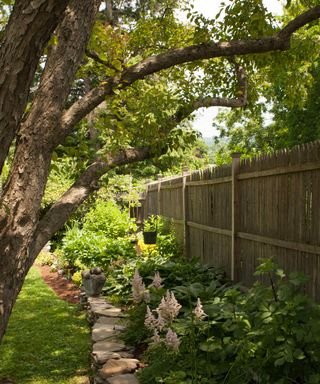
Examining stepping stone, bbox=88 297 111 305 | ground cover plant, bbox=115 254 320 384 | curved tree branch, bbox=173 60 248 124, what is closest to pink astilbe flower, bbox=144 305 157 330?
ground cover plant, bbox=115 254 320 384

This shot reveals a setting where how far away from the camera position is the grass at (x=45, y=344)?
4941 mm

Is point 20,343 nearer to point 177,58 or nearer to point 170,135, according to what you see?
point 170,135

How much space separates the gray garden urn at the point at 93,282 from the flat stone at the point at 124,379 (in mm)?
3387

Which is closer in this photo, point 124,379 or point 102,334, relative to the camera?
point 124,379

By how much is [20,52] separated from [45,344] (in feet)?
15.0

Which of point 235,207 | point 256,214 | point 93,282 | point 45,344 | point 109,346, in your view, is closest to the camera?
point 109,346

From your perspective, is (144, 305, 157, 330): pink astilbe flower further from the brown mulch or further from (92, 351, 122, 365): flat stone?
the brown mulch

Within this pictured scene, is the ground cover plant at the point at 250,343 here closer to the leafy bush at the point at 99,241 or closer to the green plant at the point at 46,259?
the leafy bush at the point at 99,241

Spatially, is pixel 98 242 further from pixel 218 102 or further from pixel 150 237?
pixel 218 102

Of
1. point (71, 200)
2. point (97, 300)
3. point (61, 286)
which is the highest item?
point (71, 200)

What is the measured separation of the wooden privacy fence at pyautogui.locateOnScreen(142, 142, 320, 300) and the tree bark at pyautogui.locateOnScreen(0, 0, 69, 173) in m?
2.89

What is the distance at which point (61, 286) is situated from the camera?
9875mm

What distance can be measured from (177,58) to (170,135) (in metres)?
3.02

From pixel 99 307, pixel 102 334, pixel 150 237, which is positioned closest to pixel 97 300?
pixel 99 307
